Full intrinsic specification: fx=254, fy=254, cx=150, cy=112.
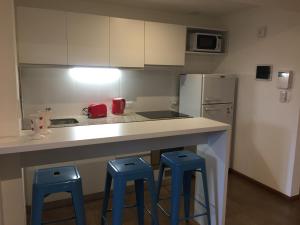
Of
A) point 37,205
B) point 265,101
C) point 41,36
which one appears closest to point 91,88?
point 41,36

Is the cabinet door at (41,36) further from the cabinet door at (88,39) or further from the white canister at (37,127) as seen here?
the white canister at (37,127)

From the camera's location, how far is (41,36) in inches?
103

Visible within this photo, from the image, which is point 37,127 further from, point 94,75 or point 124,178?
point 94,75

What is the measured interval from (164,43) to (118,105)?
99 cm

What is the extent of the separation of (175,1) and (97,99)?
1.56m

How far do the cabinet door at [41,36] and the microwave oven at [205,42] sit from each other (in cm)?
171

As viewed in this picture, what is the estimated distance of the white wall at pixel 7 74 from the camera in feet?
5.03

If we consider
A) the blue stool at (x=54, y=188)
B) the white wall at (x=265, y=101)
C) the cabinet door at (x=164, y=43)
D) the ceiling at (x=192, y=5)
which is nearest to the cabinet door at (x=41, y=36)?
the ceiling at (x=192, y=5)

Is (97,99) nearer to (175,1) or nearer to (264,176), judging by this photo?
(175,1)

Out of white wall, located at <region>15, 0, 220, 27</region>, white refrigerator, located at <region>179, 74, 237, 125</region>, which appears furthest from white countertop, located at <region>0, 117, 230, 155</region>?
white wall, located at <region>15, 0, 220, 27</region>

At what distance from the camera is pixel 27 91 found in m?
2.99

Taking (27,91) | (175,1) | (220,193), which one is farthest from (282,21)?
(27,91)

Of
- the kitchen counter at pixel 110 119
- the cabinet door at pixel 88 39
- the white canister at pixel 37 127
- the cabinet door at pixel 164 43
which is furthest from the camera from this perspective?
the cabinet door at pixel 164 43

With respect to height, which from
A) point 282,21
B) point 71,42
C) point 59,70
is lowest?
point 59,70
